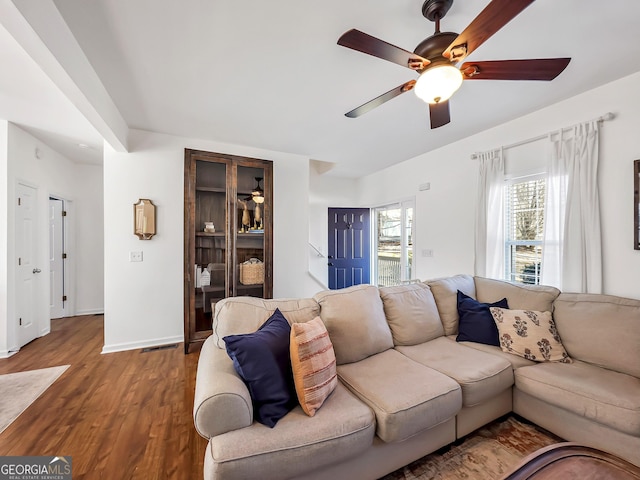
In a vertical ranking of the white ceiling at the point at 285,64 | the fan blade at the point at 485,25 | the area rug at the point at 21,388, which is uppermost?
the white ceiling at the point at 285,64

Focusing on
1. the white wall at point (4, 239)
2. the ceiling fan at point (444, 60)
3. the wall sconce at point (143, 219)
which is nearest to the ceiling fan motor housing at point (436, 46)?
the ceiling fan at point (444, 60)

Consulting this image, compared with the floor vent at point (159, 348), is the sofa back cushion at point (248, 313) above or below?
above

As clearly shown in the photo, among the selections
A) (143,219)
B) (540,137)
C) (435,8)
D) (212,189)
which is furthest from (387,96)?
(143,219)

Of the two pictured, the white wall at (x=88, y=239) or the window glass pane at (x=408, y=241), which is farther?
the white wall at (x=88, y=239)

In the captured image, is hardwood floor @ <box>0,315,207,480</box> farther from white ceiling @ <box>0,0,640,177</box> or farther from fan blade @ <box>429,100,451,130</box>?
fan blade @ <box>429,100,451,130</box>

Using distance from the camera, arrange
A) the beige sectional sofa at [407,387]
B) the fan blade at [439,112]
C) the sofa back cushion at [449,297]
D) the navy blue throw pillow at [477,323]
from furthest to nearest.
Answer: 1. the sofa back cushion at [449,297]
2. the navy blue throw pillow at [477,323]
3. the fan blade at [439,112]
4. the beige sectional sofa at [407,387]

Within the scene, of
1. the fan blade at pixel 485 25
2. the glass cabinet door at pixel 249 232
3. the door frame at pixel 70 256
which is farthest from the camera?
the door frame at pixel 70 256

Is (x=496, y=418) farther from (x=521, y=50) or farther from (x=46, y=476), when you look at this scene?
(x=46, y=476)

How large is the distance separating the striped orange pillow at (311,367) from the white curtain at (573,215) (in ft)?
7.95

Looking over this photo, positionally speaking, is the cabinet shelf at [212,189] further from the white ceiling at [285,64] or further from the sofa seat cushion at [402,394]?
the sofa seat cushion at [402,394]

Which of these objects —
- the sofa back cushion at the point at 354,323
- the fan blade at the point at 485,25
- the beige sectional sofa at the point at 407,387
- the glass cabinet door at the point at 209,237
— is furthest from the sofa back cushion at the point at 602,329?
the glass cabinet door at the point at 209,237

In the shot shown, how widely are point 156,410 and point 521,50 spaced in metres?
3.71

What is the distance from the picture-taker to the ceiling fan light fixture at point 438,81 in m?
1.35

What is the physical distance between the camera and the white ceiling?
1465mm
